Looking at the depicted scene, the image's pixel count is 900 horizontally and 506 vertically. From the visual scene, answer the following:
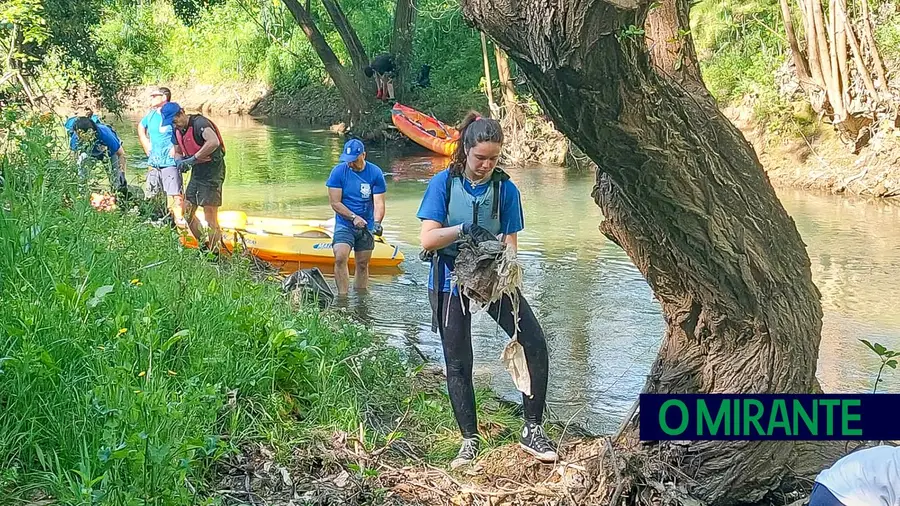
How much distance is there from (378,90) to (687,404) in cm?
2301

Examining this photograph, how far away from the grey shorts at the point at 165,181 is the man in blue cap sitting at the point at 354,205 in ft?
6.84

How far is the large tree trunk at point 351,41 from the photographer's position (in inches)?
1007

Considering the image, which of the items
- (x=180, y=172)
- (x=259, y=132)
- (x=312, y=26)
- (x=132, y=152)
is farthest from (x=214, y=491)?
(x=259, y=132)

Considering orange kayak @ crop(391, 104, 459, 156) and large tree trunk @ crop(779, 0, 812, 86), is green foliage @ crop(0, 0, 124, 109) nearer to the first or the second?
large tree trunk @ crop(779, 0, 812, 86)

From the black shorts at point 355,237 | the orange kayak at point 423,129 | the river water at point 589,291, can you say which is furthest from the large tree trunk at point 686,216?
the orange kayak at point 423,129

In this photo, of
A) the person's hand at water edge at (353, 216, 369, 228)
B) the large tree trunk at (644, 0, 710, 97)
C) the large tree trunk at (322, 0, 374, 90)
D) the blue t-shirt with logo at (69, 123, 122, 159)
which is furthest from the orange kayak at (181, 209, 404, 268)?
the large tree trunk at (322, 0, 374, 90)

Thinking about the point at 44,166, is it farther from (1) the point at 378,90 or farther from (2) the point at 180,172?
(1) the point at 378,90

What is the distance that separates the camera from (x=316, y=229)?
10492 mm

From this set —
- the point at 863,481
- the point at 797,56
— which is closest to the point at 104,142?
the point at 863,481

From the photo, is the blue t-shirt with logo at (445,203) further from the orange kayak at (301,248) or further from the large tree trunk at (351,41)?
the large tree trunk at (351,41)

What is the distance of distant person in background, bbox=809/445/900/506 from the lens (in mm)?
2281

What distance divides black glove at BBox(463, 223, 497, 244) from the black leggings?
29 centimetres

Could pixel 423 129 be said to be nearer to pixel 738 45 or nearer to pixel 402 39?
pixel 402 39

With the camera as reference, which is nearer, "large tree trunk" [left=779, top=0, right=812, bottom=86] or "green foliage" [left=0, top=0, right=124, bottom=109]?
"green foliage" [left=0, top=0, right=124, bottom=109]
